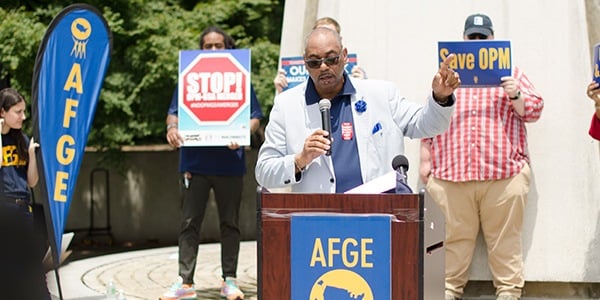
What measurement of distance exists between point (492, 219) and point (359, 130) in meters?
2.90

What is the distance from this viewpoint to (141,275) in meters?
10.3

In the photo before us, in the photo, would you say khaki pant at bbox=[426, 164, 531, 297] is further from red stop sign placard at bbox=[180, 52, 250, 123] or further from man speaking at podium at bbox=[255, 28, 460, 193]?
man speaking at podium at bbox=[255, 28, 460, 193]

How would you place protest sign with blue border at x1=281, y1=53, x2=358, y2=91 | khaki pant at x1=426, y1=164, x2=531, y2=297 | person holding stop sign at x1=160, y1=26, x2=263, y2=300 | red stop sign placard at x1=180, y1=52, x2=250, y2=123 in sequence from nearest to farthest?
khaki pant at x1=426, y1=164, x2=531, y2=297, protest sign with blue border at x1=281, y1=53, x2=358, y2=91, person holding stop sign at x1=160, y1=26, x2=263, y2=300, red stop sign placard at x1=180, y1=52, x2=250, y2=123

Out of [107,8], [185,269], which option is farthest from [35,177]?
[107,8]

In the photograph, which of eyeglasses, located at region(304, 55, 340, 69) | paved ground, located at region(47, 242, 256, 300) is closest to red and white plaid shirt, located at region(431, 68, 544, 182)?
paved ground, located at region(47, 242, 256, 300)

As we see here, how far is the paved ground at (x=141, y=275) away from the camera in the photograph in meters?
8.77

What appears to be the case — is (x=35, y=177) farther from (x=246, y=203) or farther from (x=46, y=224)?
(x=246, y=203)

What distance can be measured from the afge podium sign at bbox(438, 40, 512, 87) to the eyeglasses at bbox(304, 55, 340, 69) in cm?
205

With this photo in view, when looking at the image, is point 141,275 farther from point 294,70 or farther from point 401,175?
Result: point 401,175

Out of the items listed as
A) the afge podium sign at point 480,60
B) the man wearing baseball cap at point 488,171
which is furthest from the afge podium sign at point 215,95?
the afge podium sign at point 480,60

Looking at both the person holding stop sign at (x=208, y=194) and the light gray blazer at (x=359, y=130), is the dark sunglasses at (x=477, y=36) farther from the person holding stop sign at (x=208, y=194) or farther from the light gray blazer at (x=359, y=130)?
the light gray blazer at (x=359, y=130)

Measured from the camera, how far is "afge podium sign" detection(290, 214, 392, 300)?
13.4 feet

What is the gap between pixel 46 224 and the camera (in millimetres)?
7648

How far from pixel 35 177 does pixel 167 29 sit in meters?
8.15
